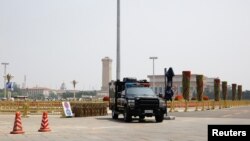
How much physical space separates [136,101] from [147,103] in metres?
0.69

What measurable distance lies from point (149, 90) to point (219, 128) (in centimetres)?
1869

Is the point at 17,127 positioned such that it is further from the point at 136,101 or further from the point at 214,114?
the point at 214,114

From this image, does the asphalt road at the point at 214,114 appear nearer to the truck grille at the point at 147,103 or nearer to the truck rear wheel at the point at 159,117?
the truck rear wheel at the point at 159,117

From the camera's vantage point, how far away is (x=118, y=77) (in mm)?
36219

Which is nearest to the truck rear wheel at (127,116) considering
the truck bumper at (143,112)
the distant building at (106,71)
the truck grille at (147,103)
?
the truck bumper at (143,112)

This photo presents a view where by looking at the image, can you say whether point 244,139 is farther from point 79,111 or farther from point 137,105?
point 79,111

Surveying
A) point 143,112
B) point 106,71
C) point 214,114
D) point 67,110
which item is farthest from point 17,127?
point 106,71

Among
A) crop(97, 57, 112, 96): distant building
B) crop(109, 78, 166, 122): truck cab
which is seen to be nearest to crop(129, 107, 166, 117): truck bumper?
crop(109, 78, 166, 122): truck cab

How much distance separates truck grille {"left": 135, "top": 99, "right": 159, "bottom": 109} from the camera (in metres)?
27.1

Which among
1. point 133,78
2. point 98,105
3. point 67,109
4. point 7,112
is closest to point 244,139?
point 133,78

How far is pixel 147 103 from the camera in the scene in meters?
27.3

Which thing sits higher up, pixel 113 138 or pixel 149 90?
pixel 149 90

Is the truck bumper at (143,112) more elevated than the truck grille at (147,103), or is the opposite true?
the truck grille at (147,103)

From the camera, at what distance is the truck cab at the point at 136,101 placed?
27141 millimetres
